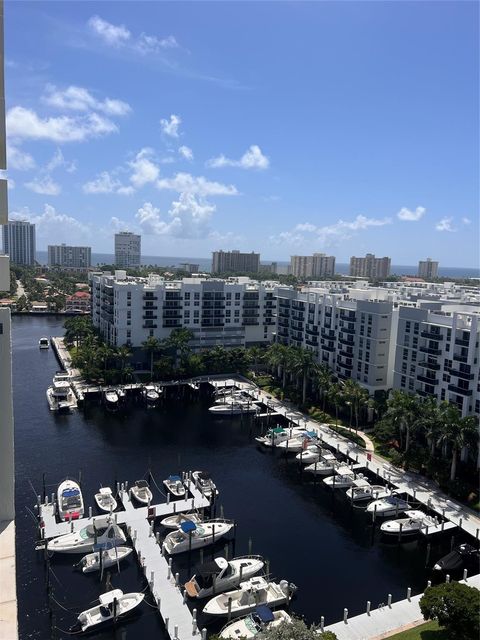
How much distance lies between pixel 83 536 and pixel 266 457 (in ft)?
86.5

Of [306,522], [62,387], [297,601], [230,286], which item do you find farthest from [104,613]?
[230,286]

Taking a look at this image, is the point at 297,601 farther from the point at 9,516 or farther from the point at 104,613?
the point at 9,516

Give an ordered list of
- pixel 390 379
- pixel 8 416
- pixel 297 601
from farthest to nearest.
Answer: pixel 390 379, pixel 297 601, pixel 8 416

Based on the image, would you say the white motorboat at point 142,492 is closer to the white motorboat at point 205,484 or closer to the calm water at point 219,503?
the calm water at point 219,503

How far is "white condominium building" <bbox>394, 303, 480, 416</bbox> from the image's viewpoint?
59.4 m

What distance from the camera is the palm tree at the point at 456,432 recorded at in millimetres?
50844

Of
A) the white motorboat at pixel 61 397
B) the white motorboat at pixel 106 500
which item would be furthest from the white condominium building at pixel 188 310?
the white motorboat at pixel 106 500

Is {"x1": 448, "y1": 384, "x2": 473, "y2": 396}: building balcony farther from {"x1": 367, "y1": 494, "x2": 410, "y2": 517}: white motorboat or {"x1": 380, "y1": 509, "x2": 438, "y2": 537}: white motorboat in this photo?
{"x1": 380, "y1": 509, "x2": 438, "y2": 537}: white motorboat

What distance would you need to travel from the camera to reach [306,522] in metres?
47.5

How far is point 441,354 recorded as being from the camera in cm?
6384

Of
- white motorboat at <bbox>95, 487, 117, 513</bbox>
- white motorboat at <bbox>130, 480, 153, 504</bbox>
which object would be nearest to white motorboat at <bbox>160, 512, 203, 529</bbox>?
white motorboat at <bbox>130, 480, 153, 504</bbox>

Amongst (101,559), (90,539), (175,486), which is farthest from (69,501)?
(175,486)

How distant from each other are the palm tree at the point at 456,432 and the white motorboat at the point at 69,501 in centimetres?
3561

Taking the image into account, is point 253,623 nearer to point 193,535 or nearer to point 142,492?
point 193,535
